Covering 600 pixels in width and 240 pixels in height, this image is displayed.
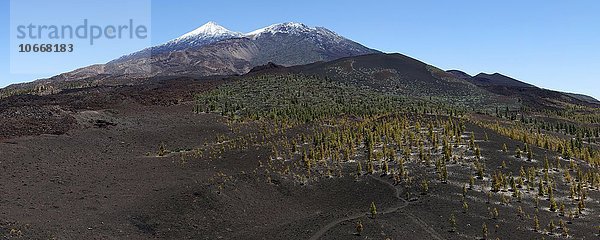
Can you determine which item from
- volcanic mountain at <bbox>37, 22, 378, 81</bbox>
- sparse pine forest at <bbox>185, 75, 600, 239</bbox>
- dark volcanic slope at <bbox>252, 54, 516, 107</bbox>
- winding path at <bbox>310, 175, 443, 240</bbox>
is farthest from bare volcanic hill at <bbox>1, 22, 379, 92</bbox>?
winding path at <bbox>310, 175, 443, 240</bbox>

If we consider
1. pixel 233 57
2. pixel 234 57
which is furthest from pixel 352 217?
pixel 234 57

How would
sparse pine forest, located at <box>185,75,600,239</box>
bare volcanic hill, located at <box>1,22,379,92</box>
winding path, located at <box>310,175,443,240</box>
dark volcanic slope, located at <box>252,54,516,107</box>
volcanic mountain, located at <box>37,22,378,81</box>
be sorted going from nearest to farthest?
winding path, located at <box>310,175,443,240</box> → sparse pine forest, located at <box>185,75,600,239</box> → dark volcanic slope, located at <box>252,54,516,107</box> → bare volcanic hill, located at <box>1,22,379,92</box> → volcanic mountain, located at <box>37,22,378,81</box>

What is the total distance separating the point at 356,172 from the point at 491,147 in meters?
9.22

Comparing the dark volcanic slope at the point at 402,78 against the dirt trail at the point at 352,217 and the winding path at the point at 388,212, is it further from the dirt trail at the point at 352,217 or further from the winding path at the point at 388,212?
the winding path at the point at 388,212

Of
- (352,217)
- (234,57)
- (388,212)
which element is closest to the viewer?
(352,217)

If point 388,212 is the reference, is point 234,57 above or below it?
above

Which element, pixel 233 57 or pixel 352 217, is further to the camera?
pixel 233 57

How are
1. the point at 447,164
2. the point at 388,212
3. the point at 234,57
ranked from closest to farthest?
the point at 388,212 < the point at 447,164 < the point at 234,57

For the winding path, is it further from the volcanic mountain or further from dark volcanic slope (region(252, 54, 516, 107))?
the volcanic mountain

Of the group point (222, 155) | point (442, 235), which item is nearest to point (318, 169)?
point (222, 155)

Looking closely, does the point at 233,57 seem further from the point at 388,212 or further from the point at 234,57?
the point at 388,212

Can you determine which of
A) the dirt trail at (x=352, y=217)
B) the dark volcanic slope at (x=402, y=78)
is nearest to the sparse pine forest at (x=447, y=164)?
the dirt trail at (x=352, y=217)

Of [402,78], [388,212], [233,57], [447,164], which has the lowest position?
[388,212]

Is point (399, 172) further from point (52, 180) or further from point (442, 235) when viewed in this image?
point (52, 180)
